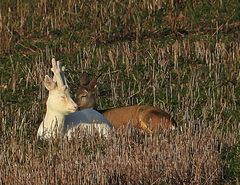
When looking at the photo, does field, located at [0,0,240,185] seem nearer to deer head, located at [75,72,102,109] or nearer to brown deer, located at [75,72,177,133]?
brown deer, located at [75,72,177,133]

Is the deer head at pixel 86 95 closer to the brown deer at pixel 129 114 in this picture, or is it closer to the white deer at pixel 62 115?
the brown deer at pixel 129 114

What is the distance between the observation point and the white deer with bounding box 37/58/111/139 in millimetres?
14203

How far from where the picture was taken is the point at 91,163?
11.6 m

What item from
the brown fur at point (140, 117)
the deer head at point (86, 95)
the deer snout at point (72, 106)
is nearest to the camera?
the deer snout at point (72, 106)

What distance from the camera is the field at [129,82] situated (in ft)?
38.3

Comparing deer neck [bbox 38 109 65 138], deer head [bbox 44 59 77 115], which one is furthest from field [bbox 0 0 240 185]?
deer head [bbox 44 59 77 115]

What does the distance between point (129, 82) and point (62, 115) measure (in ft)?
11.0

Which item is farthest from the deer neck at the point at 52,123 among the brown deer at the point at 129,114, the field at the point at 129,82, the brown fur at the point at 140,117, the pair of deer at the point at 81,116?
the brown fur at the point at 140,117

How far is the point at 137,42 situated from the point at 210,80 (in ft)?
9.59

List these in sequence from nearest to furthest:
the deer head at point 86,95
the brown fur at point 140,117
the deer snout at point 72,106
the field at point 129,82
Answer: the field at point 129,82, the deer snout at point 72,106, the brown fur at point 140,117, the deer head at point 86,95

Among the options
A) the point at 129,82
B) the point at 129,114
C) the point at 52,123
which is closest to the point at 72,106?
the point at 52,123

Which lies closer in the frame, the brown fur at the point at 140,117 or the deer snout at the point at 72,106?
the deer snout at the point at 72,106

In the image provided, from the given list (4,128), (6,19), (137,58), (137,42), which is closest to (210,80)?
(137,58)

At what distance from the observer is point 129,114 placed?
15016 mm
